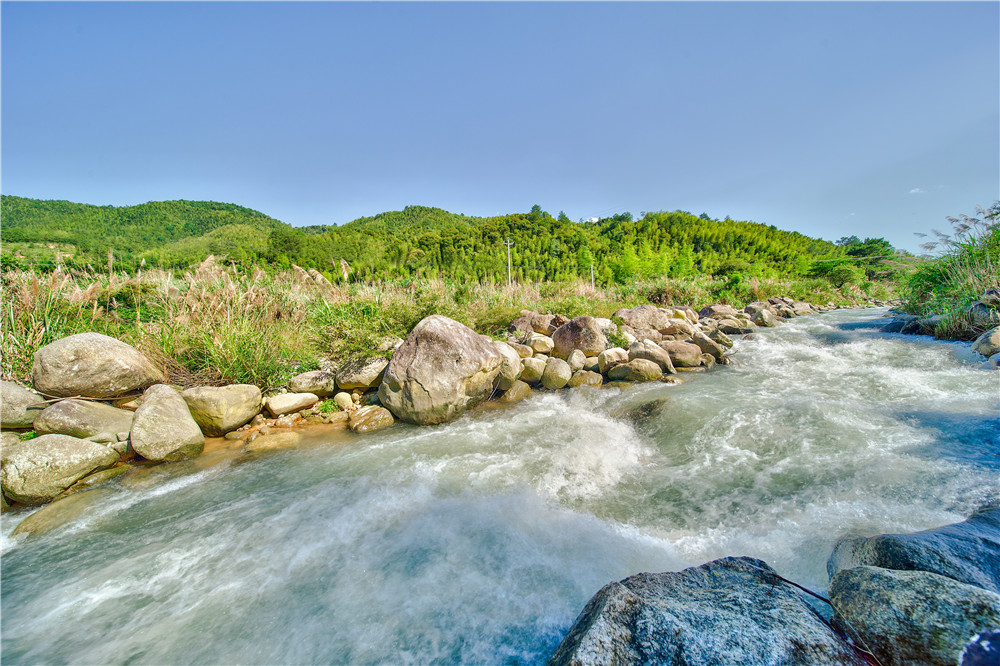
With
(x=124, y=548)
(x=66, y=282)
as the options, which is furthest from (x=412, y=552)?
(x=66, y=282)

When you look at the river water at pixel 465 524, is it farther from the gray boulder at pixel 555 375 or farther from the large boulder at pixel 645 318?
the large boulder at pixel 645 318

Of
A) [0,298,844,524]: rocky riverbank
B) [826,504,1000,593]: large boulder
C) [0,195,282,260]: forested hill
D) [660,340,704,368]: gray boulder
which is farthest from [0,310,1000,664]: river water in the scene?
[0,195,282,260]: forested hill

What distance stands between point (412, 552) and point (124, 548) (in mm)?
2282

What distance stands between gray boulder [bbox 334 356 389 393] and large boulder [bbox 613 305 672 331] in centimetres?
648

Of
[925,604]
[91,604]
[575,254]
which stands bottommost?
[91,604]

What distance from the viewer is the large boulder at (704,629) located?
122 centimetres

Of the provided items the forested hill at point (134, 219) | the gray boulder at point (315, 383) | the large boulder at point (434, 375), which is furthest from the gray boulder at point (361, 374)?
the forested hill at point (134, 219)

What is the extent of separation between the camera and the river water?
209 centimetres

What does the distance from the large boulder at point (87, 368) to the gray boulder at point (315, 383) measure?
5.43 ft

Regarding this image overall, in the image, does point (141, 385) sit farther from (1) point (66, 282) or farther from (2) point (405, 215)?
(2) point (405, 215)

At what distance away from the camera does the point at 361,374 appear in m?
5.48

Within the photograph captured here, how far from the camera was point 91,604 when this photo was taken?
2336 mm

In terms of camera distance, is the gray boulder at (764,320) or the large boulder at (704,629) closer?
the large boulder at (704,629)

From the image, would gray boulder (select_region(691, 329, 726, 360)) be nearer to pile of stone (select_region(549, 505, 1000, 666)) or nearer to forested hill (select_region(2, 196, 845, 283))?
pile of stone (select_region(549, 505, 1000, 666))
